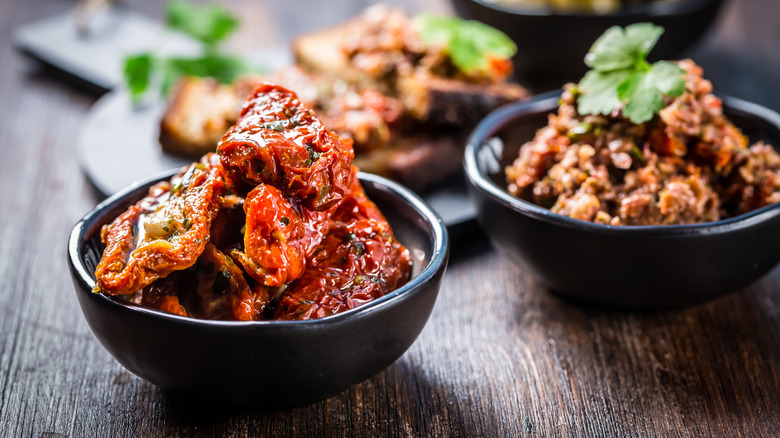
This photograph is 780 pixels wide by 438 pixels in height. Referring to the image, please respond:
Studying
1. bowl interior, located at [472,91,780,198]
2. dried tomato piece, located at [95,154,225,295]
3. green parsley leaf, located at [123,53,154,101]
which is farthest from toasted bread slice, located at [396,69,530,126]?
dried tomato piece, located at [95,154,225,295]

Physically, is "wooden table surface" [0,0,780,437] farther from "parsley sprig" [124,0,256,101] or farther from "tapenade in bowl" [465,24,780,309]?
"parsley sprig" [124,0,256,101]

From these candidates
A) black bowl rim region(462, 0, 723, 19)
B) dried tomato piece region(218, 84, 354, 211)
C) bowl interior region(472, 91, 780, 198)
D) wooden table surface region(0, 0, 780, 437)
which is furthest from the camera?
black bowl rim region(462, 0, 723, 19)

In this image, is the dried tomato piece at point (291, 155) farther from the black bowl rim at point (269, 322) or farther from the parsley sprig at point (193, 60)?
the parsley sprig at point (193, 60)

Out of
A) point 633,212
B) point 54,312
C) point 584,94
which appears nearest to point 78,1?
point 54,312

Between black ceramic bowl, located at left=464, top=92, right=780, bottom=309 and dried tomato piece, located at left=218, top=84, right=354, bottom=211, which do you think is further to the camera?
black ceramic bowl, located at left=464, top=92, right=780, bottom=309

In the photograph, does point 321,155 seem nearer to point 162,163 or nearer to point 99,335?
point 99,335

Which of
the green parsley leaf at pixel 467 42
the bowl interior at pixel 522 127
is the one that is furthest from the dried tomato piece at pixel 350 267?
the green parsley leaf at pixel 467 42

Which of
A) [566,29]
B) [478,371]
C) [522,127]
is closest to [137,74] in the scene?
[522,127]
